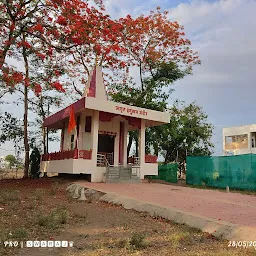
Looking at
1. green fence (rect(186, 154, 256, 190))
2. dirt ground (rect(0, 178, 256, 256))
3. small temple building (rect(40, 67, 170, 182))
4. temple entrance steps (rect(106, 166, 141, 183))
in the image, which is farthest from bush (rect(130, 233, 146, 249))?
green fence (rect(186, 154, 256, 190))

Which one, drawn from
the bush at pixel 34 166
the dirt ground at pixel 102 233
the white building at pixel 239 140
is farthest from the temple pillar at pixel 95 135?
the white building at pixel 239 140

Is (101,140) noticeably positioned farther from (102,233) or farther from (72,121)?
(102,233)

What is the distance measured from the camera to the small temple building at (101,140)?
579 inches

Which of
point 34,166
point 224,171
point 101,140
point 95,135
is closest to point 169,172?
point 224,171

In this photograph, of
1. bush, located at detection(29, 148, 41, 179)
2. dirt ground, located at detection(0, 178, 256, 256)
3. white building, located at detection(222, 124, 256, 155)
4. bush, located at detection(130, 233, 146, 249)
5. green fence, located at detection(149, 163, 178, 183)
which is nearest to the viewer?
dirt ground, located at detection(0, 178, 256, 256)

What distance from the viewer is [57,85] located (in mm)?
15531

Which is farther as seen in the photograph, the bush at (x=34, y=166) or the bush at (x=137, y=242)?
the bush at (x=34, y=166)

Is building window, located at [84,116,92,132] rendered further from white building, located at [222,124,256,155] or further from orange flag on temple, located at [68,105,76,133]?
white building, located at [222,124,256,155]

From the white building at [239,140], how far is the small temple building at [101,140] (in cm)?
2115

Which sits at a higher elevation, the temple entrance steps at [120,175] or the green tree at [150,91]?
the green tree at [150,91]

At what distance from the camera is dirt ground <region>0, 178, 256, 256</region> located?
454cm

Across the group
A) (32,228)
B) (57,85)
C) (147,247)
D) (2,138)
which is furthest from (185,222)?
(2,138)

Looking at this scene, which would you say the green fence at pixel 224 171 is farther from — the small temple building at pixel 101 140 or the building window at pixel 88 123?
the building window at pixel 88 123

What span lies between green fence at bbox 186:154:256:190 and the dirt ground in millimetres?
8591
